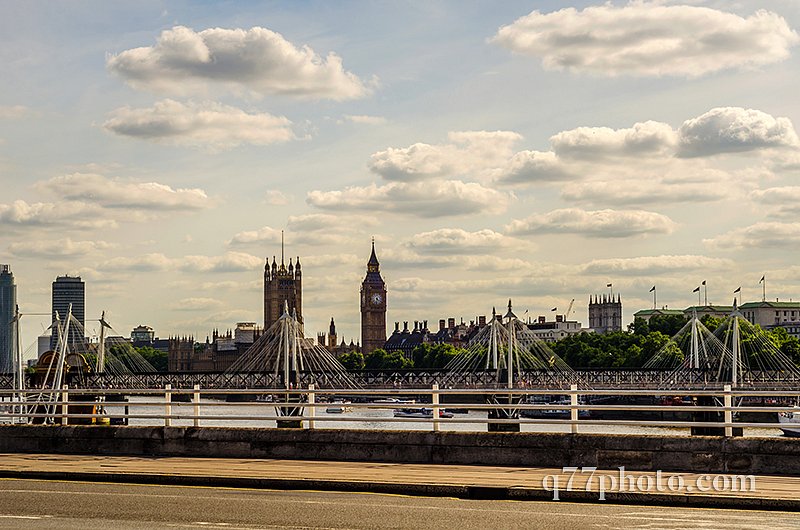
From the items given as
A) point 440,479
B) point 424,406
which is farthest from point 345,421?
point 440,479

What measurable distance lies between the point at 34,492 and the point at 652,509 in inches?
412

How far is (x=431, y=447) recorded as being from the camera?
24.1m

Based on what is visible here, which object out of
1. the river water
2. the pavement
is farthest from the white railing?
the pavement

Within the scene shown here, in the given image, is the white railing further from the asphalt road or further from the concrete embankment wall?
the asphalt road

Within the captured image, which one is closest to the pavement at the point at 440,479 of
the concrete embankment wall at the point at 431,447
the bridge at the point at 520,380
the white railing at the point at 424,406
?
the concrete embankment wall at the point at 431,447

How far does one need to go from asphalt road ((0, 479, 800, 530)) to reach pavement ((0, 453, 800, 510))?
0.43 metres

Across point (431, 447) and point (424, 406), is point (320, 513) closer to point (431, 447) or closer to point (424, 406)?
point (424, 406)

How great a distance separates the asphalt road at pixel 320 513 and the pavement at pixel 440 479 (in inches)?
16.9

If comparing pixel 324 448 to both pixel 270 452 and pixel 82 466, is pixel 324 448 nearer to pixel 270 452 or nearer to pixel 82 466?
pixel 270 452

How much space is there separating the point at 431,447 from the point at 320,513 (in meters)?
6.24

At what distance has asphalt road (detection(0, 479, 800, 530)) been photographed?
1691 centimetres

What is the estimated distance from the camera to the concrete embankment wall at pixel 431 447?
21703 mm

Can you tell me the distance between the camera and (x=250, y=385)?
467ft

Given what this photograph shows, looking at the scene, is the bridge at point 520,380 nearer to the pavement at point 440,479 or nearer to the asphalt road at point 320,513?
the pavement at point 440,479
